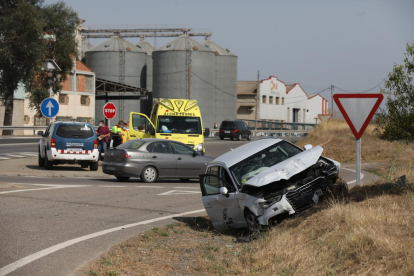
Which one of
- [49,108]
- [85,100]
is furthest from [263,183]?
[85,100]

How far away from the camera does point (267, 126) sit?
9125cm

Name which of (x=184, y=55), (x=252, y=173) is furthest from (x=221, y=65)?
(x=252, y=173)

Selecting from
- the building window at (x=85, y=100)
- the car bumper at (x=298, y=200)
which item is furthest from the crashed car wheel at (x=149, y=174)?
the building window at (x=85, y=100)

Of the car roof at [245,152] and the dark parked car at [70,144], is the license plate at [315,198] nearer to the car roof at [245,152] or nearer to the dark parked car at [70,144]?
the car roof at [245,152]

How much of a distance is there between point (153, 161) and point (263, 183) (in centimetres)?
1076

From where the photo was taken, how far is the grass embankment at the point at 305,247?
658cm

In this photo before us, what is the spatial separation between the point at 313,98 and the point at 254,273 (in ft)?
370

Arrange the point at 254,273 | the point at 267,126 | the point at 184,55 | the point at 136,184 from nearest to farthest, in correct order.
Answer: the point at 254,273 → the point at 136,184 → the point at 184,55 → the point at 267,126

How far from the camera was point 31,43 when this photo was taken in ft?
156

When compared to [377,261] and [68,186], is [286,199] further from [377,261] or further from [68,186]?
[68,186]

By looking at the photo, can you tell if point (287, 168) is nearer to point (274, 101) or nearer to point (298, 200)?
point (298, 200)

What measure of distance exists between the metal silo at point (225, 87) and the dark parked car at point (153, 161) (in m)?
63.0

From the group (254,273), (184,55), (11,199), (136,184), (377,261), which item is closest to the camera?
(377,261)

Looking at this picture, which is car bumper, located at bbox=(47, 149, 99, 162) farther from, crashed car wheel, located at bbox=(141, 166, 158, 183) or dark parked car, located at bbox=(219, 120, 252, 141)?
dark parked car, located at bbox=(219, 120, 252, 141)
